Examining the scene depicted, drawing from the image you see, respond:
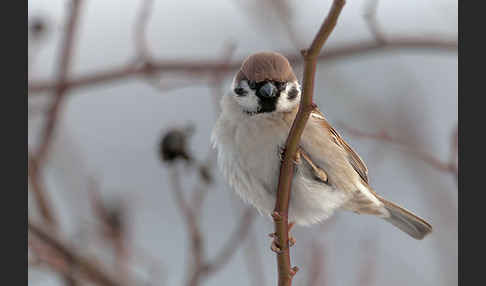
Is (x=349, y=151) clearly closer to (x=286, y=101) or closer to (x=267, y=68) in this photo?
(x=286, y=101)

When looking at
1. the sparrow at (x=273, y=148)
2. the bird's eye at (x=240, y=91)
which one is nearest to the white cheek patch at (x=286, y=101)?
the sparrow at (x=273, y=148)

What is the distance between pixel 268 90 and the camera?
209cm

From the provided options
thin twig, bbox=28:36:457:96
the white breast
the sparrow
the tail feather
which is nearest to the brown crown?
the sparrow

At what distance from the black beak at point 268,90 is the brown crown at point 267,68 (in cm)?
2

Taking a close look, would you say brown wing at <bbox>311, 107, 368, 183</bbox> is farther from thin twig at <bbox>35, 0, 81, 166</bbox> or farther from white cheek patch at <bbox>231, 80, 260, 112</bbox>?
thin twig at <bbox>35, 0, 81, 166</bbox>

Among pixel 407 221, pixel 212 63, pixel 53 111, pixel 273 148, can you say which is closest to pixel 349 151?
pixel 407 221

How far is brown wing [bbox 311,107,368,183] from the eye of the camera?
244 centimetres

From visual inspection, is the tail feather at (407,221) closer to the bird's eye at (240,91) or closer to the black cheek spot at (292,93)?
the black cheek spot at (292,93)

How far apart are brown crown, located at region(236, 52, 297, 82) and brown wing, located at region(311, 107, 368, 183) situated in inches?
14.6

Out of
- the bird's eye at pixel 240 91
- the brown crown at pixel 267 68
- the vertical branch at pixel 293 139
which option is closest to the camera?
the vertical branch at pixel 293 139

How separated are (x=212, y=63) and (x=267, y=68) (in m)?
0.76

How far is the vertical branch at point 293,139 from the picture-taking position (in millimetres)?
1143

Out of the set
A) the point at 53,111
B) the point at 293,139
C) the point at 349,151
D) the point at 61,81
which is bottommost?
the point at 349,151

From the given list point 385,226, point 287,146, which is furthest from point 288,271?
point 385,226
